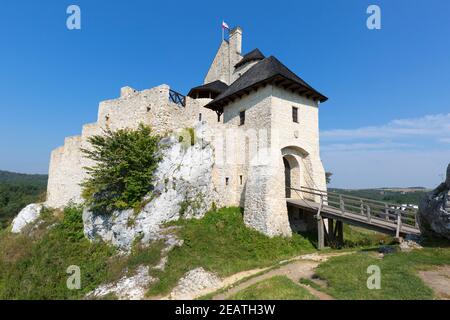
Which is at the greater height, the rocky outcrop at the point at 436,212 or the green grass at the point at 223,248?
the rocky outcrop at the point at 436,212

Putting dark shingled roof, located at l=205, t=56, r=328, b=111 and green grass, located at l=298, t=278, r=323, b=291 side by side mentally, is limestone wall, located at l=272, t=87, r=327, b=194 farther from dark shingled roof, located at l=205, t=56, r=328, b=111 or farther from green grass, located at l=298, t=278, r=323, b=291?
green grass, located at l=298, t=278, r=323, b=291

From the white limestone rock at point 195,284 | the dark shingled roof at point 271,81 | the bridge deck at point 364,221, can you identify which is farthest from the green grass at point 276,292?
the dark shingled roof at point 271,81

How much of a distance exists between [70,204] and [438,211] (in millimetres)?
20590

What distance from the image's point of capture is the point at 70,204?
1741 cm

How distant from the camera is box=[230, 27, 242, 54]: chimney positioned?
22.7m

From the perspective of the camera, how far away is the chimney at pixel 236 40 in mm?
22688

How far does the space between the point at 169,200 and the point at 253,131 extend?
602cm

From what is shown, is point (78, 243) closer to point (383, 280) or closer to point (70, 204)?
point (70, 204)

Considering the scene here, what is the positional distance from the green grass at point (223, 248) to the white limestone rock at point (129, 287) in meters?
0.37

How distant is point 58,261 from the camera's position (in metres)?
11.7

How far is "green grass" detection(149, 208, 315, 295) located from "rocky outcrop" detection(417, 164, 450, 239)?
16.6 feet

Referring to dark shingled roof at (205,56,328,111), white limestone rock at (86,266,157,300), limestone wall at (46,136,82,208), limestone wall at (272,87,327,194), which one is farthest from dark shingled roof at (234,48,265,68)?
white limestone rock at (86,266,157,300)

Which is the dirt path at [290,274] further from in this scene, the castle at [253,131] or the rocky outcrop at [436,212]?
the castle at [253,131]
